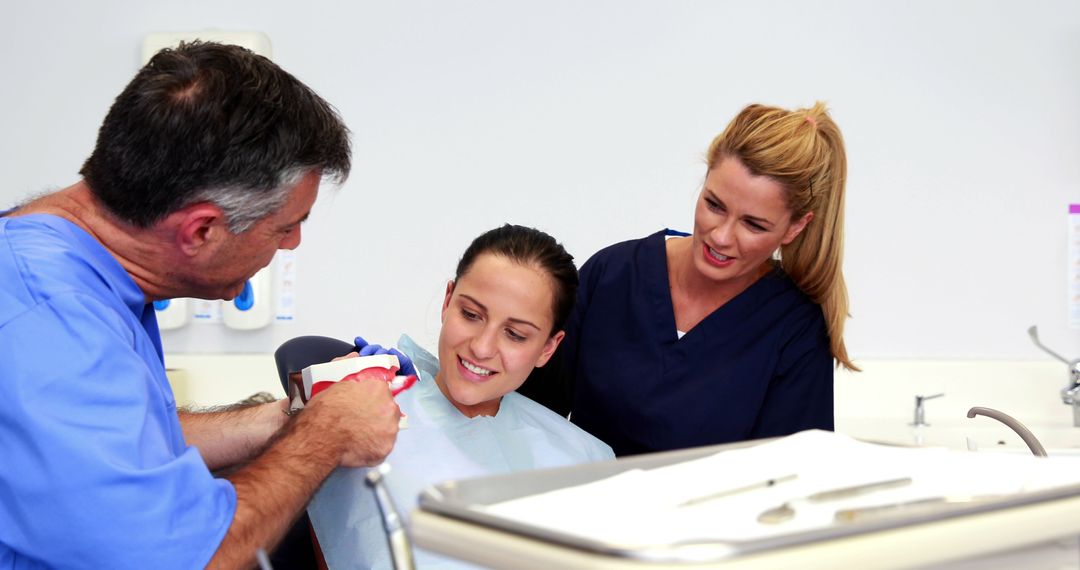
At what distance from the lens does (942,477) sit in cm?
68

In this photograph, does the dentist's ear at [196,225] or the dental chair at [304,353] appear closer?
the dentist's ear at [196,225]

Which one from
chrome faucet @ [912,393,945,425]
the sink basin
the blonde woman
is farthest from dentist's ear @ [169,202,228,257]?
chrome faucet @ [912,393,945,425]

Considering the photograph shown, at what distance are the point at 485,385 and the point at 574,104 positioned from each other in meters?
1.56

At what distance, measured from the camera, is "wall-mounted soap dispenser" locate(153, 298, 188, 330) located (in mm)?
2891

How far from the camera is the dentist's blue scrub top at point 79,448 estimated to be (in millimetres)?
923

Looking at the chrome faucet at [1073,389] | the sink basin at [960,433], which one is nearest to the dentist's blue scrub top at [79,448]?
the sink basin at [960,433]

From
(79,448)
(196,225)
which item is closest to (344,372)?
(196,225)

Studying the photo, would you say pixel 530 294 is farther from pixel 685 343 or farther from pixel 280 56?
pixel 280 56

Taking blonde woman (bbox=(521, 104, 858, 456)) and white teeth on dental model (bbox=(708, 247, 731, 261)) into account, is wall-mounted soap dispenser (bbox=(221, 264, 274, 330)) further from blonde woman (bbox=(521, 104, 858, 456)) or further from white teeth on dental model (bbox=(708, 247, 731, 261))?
white teeth on dental model (bbox=(708, 247, 731, 261))

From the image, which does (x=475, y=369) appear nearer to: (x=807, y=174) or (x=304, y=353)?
(x=304, y=353)

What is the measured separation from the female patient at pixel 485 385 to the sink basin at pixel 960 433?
1359 millimetres

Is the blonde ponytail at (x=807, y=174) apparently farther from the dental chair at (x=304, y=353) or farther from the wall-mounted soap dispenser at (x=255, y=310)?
the wall-mounted soap dispenser at (x=255, y=310)

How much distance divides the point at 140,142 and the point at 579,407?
1036 mm

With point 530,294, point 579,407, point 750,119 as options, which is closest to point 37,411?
point 530,294
